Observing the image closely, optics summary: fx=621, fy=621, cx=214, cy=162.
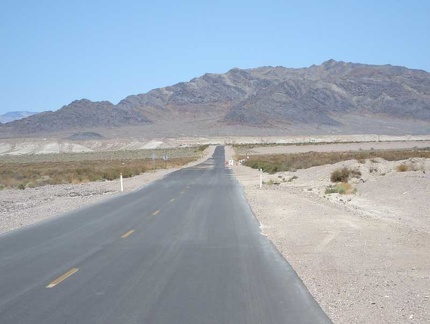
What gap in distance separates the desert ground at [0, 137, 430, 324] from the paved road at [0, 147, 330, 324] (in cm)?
55

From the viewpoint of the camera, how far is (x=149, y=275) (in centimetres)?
1095

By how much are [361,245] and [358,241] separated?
2.27 ft

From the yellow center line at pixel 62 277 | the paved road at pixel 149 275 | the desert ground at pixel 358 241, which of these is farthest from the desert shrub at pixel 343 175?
the yellow center line at pixel 62 277

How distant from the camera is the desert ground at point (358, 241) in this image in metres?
9.07

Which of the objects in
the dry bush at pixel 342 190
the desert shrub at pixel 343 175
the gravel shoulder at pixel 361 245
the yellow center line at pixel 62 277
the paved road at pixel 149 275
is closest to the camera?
the paved road at pixel 149 275

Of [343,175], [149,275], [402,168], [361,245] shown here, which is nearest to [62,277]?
[149,275]

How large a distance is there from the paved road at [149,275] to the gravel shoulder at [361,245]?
526 mm

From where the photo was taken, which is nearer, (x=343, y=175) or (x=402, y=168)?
(x=343, y=175)

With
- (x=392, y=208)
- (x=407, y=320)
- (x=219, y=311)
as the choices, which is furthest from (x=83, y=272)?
(x=392, y=208)

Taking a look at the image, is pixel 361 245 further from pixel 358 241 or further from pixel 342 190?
pixel 342 190

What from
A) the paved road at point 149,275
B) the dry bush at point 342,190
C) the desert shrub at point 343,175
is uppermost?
the paved road at point 149,275

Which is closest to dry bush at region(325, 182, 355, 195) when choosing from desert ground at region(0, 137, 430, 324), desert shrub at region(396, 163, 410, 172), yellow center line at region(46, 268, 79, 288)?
desert ground at region(0, 137, 430, 324)

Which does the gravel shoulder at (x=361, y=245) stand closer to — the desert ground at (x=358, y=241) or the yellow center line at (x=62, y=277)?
the desert ground at (x=358, y=241)

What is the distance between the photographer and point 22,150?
171750 millimetres
